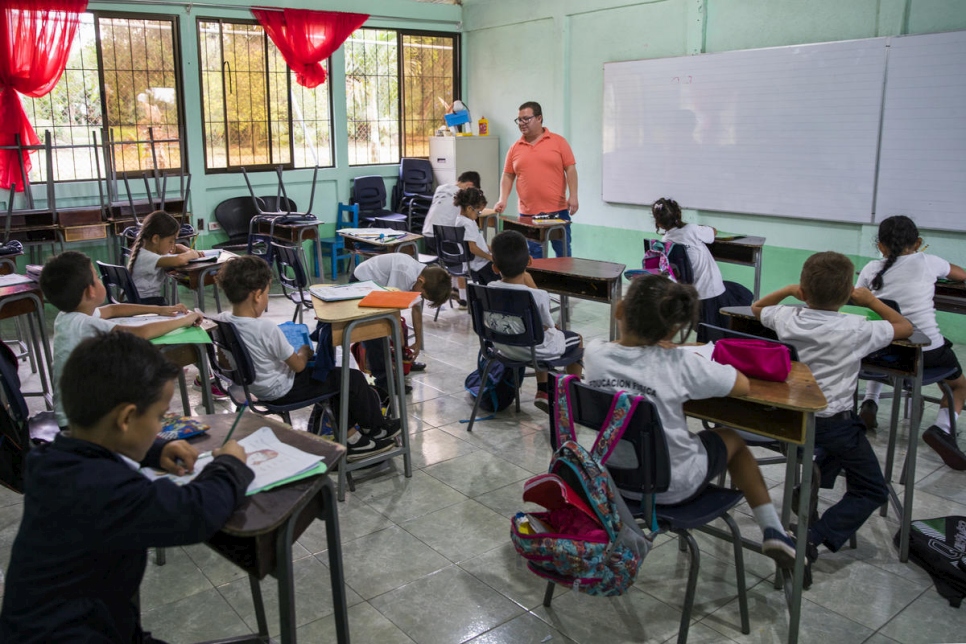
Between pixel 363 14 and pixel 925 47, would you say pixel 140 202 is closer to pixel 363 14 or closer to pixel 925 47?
pixel 363 14

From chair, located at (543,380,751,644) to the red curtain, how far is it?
21.7 feet

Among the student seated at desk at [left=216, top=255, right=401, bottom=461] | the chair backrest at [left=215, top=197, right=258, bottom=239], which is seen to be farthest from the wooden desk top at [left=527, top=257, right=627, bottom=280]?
the chair backrest at [left=215, top=197, right=258, bottom=239]

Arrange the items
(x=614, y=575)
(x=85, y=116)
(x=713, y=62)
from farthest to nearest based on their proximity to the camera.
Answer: (x=85, y=116), (x=713, y=62), (x=614, y=575)

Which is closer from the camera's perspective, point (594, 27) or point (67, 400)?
point (67, 400)

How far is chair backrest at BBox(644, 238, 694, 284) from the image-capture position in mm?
4859

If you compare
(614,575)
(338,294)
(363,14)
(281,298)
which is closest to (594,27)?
(363,14)

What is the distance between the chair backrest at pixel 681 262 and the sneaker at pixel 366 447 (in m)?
2.16

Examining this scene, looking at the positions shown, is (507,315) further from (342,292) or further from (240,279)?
(240,279)

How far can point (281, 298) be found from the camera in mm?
7168

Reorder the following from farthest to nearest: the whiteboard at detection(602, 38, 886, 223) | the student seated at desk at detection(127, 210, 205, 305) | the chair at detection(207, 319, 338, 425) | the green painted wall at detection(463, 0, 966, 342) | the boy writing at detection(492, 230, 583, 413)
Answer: the whiteboard at detection(602, 38, 886, 223) → the green painted wall at detection(463, 0, 966, 342) → the student seated at desk at detection(127, 210, 205, 305) → the boy writing at detection(492, 230, 583, 413) → the chair at detection(207, 319, 338, 425)

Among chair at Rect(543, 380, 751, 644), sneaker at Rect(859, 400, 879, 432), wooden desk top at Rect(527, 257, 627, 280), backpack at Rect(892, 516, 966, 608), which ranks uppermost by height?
wooden desk top at Rect(527, 257, 627, 280)

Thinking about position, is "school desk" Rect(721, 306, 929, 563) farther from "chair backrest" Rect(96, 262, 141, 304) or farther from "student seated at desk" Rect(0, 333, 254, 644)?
"chair backrest" Rect(96, 262, 141, 304)

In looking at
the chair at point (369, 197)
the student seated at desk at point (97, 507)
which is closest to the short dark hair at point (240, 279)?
the student seated at desk at point (97, 507)

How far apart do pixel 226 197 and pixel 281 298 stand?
1445 mm
